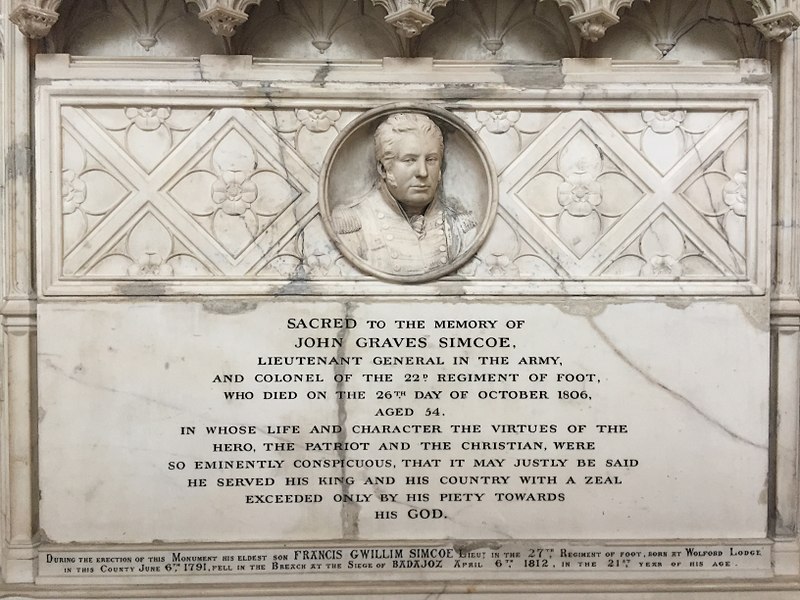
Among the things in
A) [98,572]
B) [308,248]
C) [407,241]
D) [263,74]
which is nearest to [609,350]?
[407,241]

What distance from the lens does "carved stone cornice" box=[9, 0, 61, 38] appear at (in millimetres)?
2926

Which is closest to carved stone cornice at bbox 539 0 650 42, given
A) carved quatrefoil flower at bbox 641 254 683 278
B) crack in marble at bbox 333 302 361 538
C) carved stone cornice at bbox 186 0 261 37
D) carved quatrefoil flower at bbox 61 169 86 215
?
carved quatrefoil flower at bbox 641 254 683 278

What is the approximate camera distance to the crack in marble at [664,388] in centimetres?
312

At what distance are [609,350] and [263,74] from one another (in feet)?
6.35

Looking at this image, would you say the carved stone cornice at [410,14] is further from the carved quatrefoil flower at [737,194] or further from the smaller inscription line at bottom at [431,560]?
the smaller inscription line at bottom at [431,560]

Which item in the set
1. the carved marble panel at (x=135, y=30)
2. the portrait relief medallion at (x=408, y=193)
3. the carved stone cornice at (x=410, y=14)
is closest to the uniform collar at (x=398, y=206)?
the portrait relief medallion at (x=408, y=193)

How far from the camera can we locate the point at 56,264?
3.08 m

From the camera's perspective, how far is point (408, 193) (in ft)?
10.3

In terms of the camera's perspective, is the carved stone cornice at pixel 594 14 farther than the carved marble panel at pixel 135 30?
No

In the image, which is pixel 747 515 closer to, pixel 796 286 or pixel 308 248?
pixel 796 286

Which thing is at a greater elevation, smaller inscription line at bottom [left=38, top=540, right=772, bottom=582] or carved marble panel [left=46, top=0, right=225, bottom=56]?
carved marble panel [left=46, top=0, right=225, bottom=56]

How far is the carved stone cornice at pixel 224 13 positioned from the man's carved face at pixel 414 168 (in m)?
0.83

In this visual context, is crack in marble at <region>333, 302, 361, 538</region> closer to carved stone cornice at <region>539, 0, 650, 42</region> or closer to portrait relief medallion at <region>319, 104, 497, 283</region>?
portrait relief medallion at <region>319, 104, 497, 283</region>

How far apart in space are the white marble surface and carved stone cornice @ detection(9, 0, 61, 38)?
1.19m
